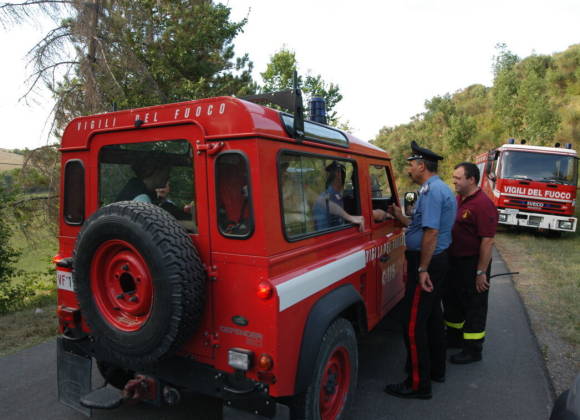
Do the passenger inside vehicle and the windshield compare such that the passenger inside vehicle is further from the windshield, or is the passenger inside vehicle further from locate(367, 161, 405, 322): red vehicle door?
the windshield

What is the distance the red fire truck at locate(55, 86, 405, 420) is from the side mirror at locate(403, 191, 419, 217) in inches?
56.0

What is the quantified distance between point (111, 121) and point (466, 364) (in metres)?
3.82

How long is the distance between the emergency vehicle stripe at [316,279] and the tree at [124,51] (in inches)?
193

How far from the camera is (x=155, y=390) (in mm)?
2432

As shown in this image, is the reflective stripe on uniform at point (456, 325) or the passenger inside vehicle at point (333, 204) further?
the reflective stripe on uniform at point (456, 325)

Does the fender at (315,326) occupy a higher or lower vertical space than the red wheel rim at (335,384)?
higher

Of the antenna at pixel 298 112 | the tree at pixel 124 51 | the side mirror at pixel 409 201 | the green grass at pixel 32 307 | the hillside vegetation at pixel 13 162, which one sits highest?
the tree at pixel 124 51

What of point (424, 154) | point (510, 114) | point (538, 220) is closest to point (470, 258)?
point (424, 154)

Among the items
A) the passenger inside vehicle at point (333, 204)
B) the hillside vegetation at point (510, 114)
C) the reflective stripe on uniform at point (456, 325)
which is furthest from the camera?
the hillside vegetation at point (510, 114)

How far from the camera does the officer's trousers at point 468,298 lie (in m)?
3.90

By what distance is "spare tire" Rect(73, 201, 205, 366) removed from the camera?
6.73 ft

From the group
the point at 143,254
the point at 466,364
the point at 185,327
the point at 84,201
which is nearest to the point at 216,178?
the point at 143,254

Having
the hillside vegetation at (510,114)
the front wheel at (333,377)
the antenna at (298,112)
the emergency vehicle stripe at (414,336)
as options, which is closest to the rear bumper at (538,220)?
the hillside vegetation at (510,114)

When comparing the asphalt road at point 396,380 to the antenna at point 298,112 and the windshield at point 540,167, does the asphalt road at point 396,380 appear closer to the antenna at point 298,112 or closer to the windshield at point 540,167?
the antenna at point 298,112
